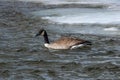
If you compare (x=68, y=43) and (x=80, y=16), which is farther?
(x=80, y=16)

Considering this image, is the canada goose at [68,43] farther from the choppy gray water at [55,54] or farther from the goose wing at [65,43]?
the choppy gray water at [55,54]

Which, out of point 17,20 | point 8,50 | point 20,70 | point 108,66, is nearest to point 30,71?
point 20,70

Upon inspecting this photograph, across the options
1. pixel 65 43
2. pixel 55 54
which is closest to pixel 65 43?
pixel 65 43

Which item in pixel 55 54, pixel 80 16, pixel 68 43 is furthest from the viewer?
pixel 80 16

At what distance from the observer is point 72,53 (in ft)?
46.8

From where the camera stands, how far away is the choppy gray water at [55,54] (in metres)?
11.9

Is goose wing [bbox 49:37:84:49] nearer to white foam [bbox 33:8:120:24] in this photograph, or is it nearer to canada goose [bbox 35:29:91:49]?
canada goose [bbox 35:29:91:49]

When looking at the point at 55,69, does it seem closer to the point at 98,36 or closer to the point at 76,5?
the point at 98,36

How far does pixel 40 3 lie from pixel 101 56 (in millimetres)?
13587

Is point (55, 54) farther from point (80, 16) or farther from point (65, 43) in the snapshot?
point (80, 16)

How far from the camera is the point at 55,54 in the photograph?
14281mm

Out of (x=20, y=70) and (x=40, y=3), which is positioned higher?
(x=20, y=70)

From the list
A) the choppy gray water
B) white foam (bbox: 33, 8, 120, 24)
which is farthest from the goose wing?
white foam (bbox: 33, 8, 120, 24)

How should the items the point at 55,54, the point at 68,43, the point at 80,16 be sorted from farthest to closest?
the point at 80,16 → the point at 68,43 → the point at 55,54
